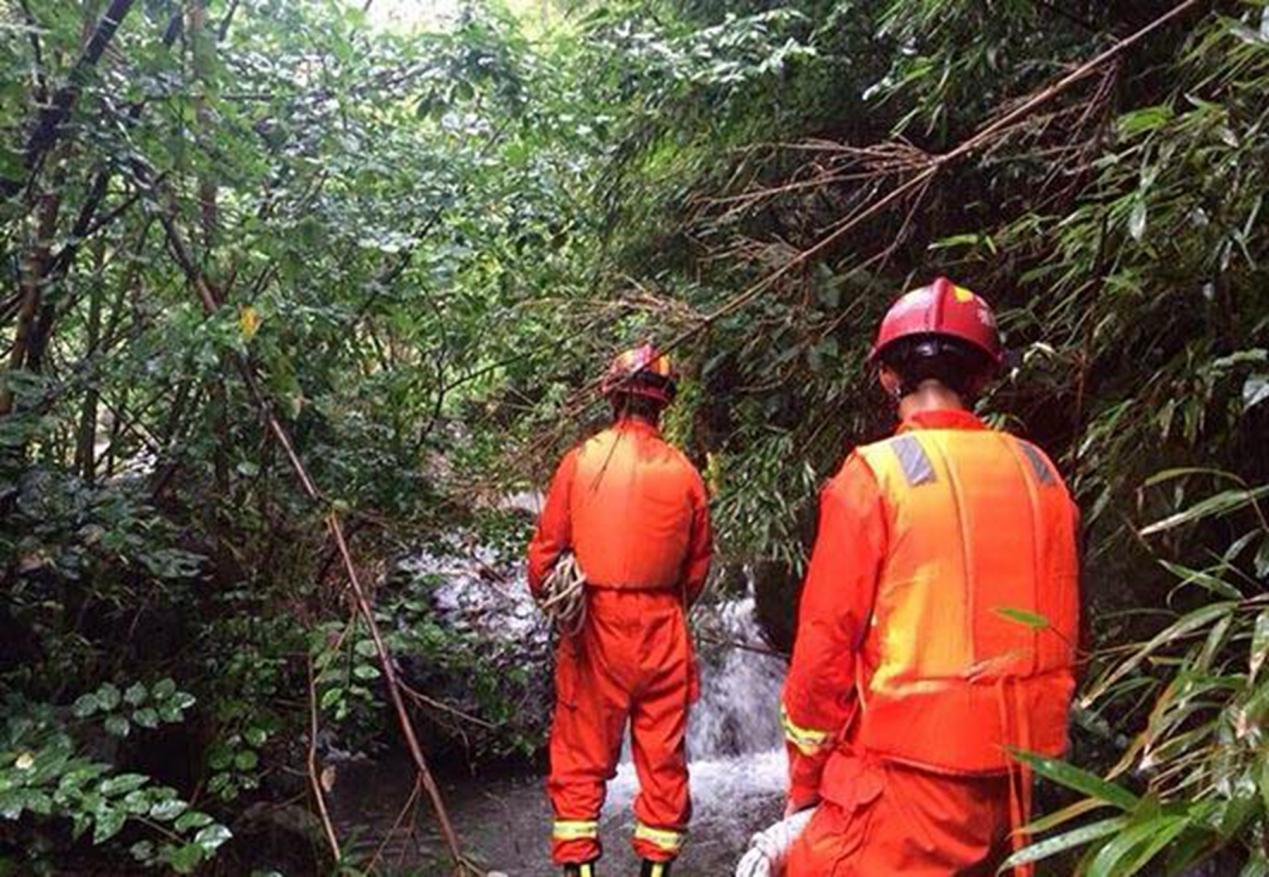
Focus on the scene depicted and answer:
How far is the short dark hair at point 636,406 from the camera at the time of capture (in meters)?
3.89

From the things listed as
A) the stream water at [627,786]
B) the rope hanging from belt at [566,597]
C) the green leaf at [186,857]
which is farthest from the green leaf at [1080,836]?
the stream water at [627,786]

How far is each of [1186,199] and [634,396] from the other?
6.83ft

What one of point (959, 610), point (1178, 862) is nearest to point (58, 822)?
point (959, 610)

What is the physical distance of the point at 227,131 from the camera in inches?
123

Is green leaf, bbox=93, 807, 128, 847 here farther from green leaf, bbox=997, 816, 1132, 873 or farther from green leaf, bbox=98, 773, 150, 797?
green leaf, bbox=997, 816, 1132, 873

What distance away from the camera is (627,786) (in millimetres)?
6504

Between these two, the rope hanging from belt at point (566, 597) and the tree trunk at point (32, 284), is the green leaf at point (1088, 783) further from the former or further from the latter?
the tree trunk at point (32, 284)

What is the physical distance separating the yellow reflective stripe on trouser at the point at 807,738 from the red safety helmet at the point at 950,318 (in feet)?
3.05

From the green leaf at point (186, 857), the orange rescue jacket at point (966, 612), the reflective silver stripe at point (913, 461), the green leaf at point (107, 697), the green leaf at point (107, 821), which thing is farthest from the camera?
the green leaf at point (107, 697)

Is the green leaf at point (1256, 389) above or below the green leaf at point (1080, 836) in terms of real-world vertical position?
above

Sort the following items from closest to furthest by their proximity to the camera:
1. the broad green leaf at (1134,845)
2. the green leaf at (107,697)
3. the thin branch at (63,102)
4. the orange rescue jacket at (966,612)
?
the broad green leaf at (1134,845) → the orange rescue jacket at (966,612) → the green leaf at (107,697) → the thin branch at (63,102)

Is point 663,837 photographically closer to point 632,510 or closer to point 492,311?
point 632,510

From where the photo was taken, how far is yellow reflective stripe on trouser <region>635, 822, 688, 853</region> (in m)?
3.78

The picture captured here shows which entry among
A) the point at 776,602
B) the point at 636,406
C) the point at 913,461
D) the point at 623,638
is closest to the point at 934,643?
the point at 913,461
